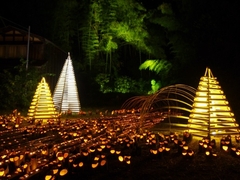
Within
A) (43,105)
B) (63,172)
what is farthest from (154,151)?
(43,105)

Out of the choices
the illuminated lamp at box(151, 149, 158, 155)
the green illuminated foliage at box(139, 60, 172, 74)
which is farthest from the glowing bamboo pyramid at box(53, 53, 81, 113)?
the illuminated lamp at box(151, 149, 158, 155)

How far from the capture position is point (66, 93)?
15273 millimetres

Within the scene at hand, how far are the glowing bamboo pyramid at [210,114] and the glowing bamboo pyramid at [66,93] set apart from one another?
26.1ft

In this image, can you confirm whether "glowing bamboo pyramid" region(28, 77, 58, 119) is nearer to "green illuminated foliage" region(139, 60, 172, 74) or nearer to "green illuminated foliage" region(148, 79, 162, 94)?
"green illuminated foliage" region(139, 60, 172, 74)

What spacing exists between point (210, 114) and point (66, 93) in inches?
334

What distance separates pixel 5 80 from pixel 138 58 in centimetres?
1481

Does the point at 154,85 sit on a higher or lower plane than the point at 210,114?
higher

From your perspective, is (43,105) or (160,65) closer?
(43,105)

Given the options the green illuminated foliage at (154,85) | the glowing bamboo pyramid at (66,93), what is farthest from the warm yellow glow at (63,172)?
the green illuminated foliage at (154,85)

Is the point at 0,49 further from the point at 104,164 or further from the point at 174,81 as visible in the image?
the point at 104,164

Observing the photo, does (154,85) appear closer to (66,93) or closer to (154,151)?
(66,93)

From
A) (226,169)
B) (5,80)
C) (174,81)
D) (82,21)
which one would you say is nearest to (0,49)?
(5,80)

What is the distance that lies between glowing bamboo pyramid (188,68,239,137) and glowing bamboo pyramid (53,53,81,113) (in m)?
7.97

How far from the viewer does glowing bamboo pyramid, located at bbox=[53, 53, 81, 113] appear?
15.2 m
